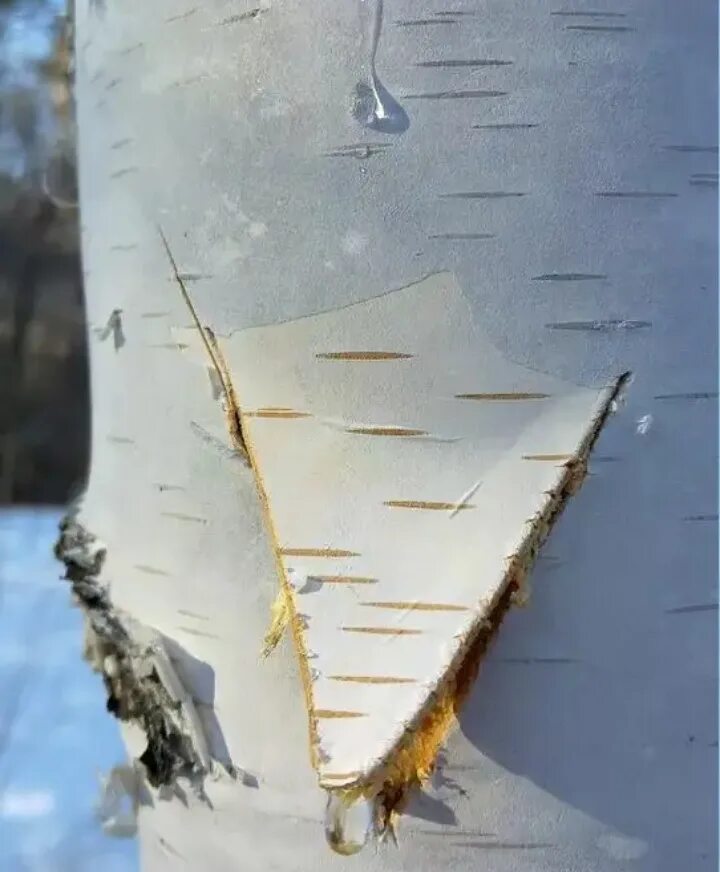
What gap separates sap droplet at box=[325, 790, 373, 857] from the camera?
0.34 meters

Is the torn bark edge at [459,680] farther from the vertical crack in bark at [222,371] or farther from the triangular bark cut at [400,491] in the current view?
the vertical crack in bark at [222,371]

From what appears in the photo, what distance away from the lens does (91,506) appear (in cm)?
49

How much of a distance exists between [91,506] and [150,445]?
9 centimetres

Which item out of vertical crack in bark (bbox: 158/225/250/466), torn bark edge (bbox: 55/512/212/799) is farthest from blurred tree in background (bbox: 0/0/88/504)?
vertical crack in bark (bbox: 158/225/250/466)

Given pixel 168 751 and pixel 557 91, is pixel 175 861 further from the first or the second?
pixel 557 91

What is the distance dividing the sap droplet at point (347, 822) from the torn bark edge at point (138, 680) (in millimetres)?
89

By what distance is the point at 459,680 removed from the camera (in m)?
0.34

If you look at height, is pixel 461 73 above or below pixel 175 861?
above

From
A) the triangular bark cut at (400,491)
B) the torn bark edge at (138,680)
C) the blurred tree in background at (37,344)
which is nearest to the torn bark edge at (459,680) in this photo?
the triangular bark cut at (400,491)

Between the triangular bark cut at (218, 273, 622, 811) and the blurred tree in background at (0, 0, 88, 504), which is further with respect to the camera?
the blurred tree in background at (0, 0, 88, 504)

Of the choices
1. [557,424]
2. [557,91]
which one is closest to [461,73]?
[557,91]

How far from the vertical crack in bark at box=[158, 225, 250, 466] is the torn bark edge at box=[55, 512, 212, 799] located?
11 centimetres

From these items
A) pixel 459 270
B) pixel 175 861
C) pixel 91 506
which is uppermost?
pixel 459 270

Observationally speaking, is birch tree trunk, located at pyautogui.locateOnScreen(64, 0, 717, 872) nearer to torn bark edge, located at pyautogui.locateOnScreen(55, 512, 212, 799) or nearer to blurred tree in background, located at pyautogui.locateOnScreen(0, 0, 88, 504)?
torn bark edge, located at pyautogui.locateOnScreen(55, 512, 212, 799)
